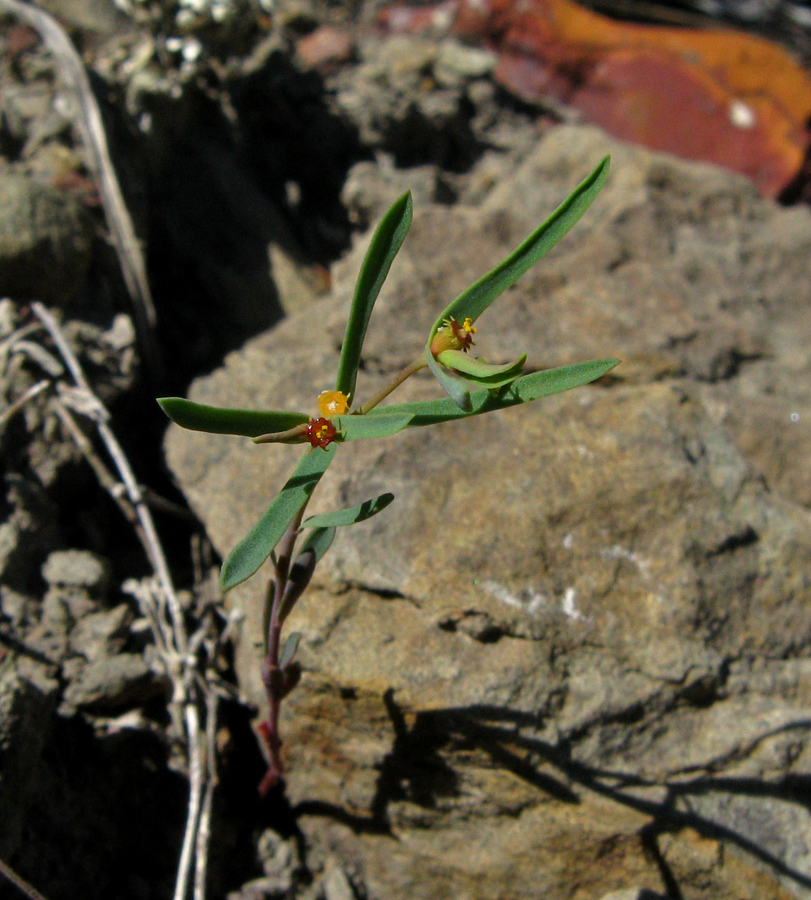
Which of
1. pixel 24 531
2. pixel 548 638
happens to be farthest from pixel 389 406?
pixel 24 531

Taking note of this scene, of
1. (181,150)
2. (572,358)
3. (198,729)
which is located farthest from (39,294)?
(572,358)

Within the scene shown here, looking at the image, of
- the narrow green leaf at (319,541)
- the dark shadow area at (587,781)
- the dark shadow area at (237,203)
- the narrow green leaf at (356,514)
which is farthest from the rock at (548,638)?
the dark shadow area at (237,203)

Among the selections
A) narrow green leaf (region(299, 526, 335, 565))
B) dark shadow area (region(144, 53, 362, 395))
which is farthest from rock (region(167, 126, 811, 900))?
dark shadow area (region(144, 53, 362, 395))

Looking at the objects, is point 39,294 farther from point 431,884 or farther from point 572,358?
point 431,884

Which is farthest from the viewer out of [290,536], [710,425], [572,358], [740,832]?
[572,358]

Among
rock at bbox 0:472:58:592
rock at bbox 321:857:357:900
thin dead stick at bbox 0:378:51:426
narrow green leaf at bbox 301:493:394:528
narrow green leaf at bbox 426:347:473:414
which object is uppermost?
narrow green leaf at bbox 426:347:473:414

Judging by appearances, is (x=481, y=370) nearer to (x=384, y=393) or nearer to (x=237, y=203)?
(x=384, y=393)

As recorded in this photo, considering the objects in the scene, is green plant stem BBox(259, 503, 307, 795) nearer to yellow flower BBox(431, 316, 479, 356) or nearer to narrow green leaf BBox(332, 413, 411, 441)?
narrow green leaf BBox(332, 413, 411, 441)
